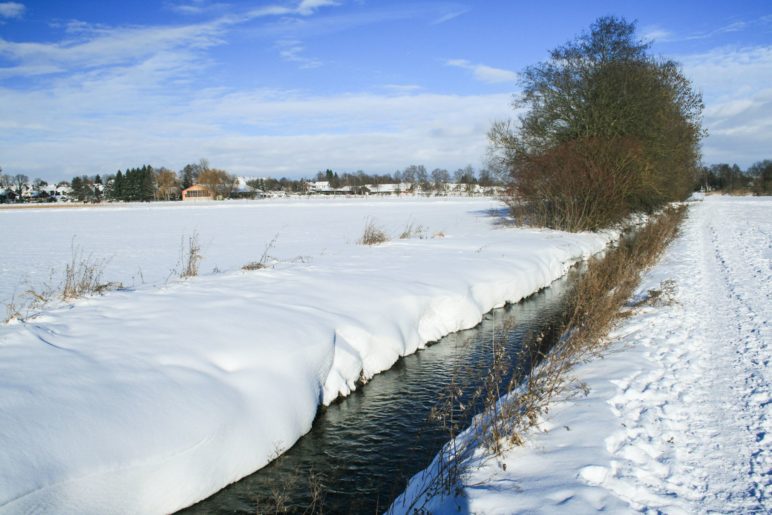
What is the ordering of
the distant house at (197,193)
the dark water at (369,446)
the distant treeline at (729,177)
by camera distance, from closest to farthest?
the dark water at (369,446) → the distant treeline at (729,177) → the distant house at (197,193)

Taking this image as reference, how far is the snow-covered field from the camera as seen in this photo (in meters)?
4.51

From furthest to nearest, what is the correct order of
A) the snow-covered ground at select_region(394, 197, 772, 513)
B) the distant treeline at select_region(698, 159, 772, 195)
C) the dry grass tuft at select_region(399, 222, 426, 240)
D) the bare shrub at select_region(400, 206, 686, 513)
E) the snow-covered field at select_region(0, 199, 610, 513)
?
the distant treeline at select_region(698, 159, 772, 195) < the dry grass tuft at select_region(399, 222, 426, 240) < the bare shrub at select_region(400, 206, 686, 513) < the snow-covered field at select_region(0, 199, 610, 513) < the snow-covered ground at select_region(394, 197, 772, 513)

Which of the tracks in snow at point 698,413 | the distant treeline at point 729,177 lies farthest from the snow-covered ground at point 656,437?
the distant treeline at point 729,177

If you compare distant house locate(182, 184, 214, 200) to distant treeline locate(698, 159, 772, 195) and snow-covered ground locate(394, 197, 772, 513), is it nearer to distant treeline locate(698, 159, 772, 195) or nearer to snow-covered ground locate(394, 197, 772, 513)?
distant treeline locate(698, 159, 772, 195)

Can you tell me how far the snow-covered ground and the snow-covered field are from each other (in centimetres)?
210

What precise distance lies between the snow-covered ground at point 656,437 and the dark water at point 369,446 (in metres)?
0.58

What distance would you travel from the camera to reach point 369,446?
6.04 meters

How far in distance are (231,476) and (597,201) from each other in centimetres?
2315

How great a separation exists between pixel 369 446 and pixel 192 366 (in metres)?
2.36

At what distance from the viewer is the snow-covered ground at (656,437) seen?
418 cm

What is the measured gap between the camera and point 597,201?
80.5 ft

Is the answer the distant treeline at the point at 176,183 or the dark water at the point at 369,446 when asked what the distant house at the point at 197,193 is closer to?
the distant treeline at the point at 176,183

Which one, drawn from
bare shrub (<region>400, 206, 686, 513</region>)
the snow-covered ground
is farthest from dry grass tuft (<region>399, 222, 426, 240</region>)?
the snow-covered ground

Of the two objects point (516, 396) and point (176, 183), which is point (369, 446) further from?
point (176, 183)
